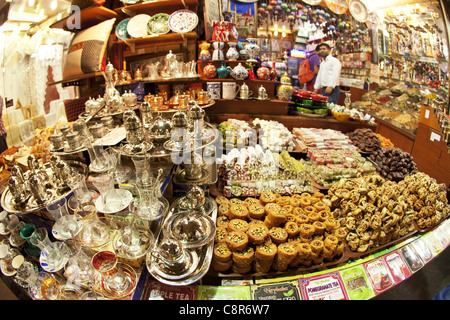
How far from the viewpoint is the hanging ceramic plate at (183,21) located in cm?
291

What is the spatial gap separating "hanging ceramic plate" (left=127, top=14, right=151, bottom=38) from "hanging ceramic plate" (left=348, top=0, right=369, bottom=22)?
3.89m

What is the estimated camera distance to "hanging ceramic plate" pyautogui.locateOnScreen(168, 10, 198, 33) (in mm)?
2914

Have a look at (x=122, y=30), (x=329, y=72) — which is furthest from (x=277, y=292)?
(x=329, y=72)

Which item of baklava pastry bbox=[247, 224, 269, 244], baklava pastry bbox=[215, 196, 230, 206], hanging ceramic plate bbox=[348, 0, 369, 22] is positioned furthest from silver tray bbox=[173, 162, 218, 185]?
hanging ceramic plate bbox=[348, 0, 369, 22]

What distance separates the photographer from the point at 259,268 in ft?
4.75

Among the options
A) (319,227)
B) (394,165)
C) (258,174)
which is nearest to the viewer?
(319,227)

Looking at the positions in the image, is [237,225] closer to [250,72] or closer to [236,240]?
[236,240]

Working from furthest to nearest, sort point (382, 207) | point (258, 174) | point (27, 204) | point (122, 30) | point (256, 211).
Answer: point (122, 30) < point (258, 174) < point (382, 207) < point (256, 211) < point (27, 204)

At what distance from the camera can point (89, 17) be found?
9.75 feet

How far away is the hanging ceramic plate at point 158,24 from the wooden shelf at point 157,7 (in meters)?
0.18

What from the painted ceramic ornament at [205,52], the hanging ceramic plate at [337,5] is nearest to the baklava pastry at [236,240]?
the painted ceramic ornament at [205,52]

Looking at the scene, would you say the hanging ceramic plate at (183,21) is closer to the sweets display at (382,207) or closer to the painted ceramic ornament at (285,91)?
the painted ceramic ornament at (285,91)

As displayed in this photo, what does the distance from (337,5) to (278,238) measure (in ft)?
15.6
